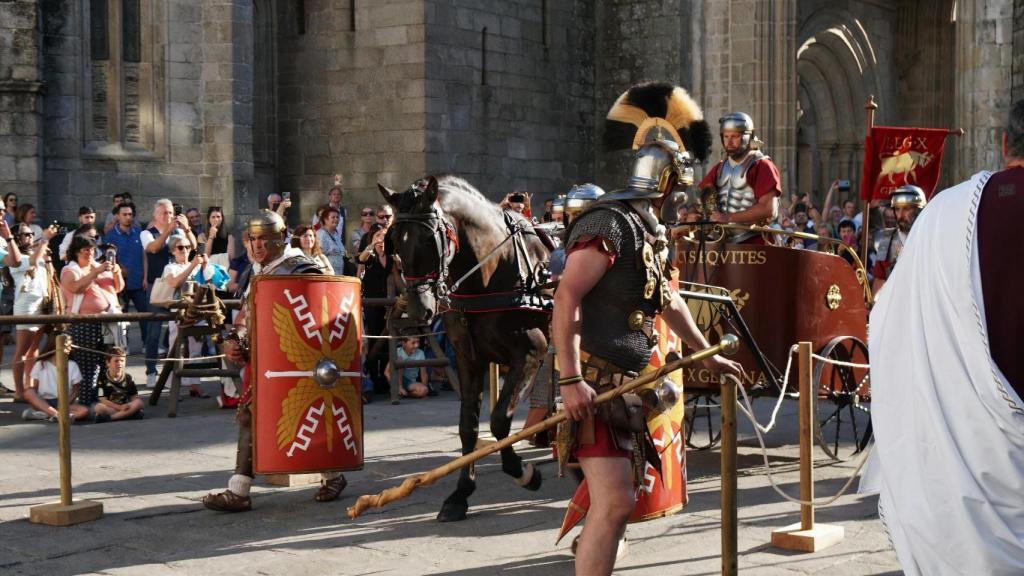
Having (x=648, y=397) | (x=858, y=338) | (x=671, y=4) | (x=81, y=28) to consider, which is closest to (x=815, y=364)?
(x=858, y=338)

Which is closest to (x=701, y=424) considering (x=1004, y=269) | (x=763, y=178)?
(x=763, y=178)

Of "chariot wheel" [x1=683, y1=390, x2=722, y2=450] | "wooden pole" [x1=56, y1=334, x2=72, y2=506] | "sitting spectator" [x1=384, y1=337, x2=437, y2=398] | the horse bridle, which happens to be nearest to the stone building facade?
"chariot wheel" [x1=683, y1=390, x2=722, y2=450]

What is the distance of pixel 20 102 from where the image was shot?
19391 millimetres

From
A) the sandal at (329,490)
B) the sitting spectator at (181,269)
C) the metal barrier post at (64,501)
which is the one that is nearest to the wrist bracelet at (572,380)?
the sandal at (329,490)

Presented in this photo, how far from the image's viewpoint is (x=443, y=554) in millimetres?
6961

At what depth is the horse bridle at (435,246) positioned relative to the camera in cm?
796

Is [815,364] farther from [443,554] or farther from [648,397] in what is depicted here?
[648,397]

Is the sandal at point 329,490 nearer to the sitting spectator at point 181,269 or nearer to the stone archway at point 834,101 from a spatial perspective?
the sitting spectator at point 181,269

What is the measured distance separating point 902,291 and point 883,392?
35cm

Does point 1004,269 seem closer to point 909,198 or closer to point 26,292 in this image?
point 909,198

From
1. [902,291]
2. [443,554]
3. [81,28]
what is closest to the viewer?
[902,291]

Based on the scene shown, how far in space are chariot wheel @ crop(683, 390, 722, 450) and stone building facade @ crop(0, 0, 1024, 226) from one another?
769 centimetres

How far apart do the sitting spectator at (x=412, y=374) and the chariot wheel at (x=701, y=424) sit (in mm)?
2807

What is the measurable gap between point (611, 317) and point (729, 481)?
75 cm
